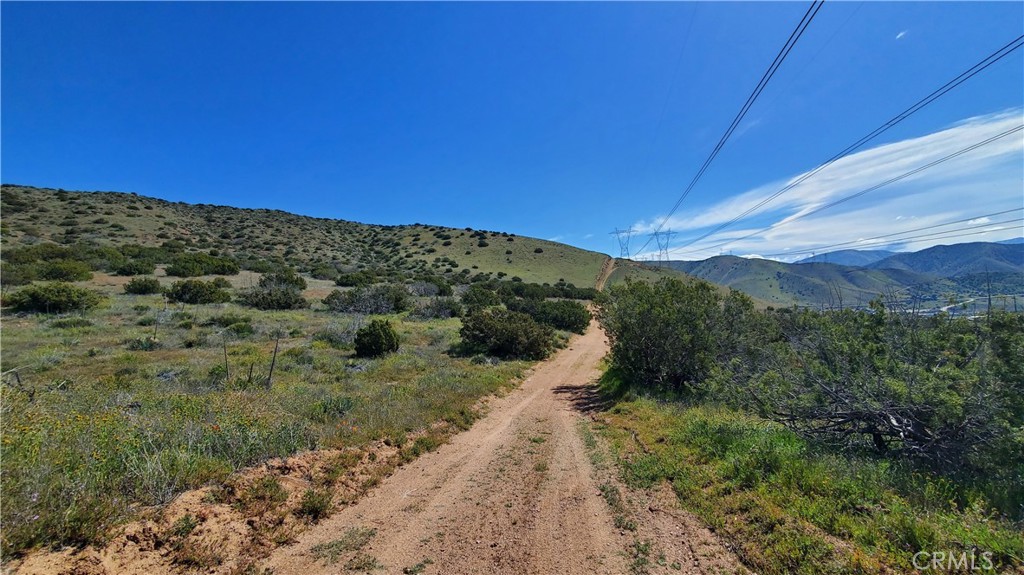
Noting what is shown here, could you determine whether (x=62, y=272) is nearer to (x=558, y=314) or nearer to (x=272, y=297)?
(x=272, y=297)

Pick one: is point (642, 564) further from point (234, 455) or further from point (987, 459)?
point (234, 455)

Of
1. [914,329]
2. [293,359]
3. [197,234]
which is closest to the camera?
[914,329]

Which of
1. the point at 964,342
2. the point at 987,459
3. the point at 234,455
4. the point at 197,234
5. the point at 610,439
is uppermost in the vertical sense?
the point at 197,234

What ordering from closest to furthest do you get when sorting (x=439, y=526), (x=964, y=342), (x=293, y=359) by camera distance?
(x=439, y=526) < (x=964, y=342) < (x=293, y=359)

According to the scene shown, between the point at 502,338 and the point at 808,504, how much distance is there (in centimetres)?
1479

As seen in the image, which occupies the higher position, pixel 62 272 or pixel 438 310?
pixel 62 272

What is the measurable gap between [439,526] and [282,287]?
29.5 meters

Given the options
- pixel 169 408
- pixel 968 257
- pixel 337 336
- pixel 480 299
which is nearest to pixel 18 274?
pixel 337 336

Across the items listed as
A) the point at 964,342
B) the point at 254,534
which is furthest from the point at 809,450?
the point at 254,534

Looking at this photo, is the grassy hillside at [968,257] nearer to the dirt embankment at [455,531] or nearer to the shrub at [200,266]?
the dirt embankment at [455,531]

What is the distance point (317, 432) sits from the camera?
7.11 metres

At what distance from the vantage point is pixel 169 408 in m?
6.95

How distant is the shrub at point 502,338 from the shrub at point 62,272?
28.7m

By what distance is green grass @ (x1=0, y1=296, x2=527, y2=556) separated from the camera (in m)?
3.92
